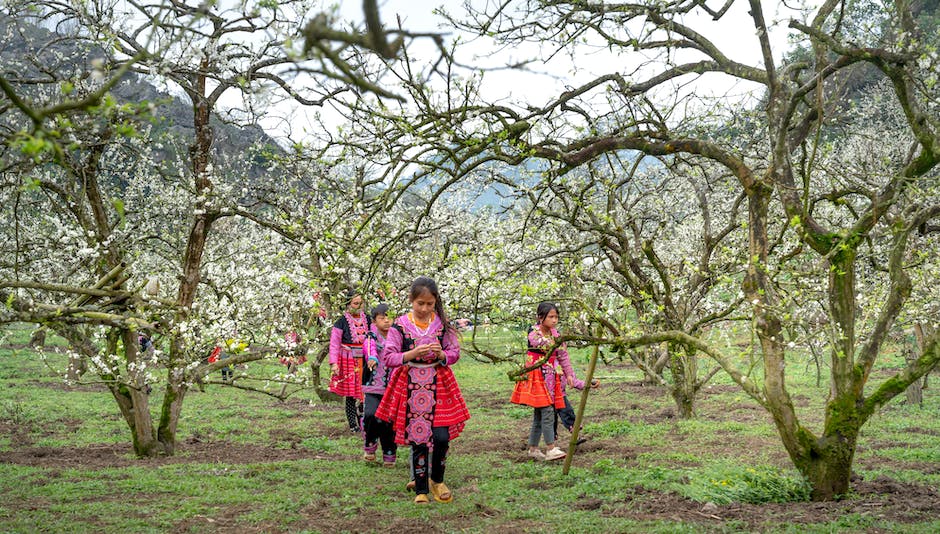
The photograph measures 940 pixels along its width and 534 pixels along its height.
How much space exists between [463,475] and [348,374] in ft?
9.77

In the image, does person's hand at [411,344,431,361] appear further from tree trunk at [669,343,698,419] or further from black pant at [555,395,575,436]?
tree trunk at [669,343,698,419]

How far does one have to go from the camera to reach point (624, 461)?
8195mm

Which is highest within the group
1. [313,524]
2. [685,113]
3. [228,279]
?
[685,113]

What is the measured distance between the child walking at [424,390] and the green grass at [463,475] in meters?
0.39

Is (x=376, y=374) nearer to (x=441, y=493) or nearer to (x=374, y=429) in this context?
(x=374, y=429)

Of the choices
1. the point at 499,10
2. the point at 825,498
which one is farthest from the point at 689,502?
the point at 499,10

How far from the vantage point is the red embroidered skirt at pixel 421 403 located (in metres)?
6.59

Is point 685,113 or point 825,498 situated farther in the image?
point 685,113

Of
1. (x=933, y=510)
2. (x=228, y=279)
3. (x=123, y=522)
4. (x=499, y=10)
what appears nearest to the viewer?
(x=933, y=510)

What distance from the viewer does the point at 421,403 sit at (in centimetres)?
662

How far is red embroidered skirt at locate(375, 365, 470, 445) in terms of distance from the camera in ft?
21.6

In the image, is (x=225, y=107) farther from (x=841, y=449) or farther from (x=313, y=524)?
(x=841, y=449)

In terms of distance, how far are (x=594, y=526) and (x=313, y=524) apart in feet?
6.84

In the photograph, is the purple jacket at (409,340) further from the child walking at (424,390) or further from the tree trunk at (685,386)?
the tree trunk at (685,386)
